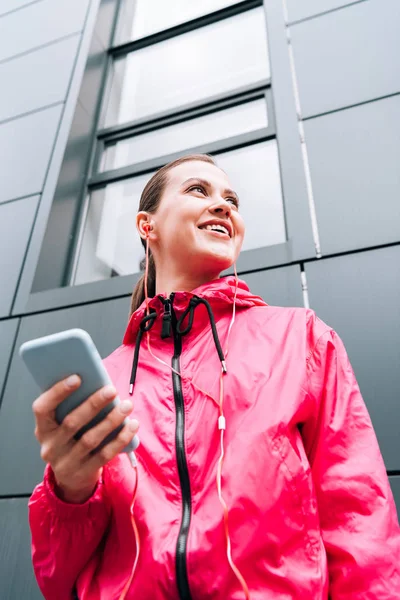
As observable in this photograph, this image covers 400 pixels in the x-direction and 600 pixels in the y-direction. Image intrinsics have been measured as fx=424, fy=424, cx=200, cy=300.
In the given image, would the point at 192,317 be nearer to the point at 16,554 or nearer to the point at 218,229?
the point at 218,229

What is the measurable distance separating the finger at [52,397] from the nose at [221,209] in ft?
3.30

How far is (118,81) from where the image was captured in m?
4.59

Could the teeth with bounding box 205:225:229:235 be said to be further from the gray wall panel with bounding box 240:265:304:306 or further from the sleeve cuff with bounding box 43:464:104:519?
the sleeve cuff with bounding box 43:464:104:519

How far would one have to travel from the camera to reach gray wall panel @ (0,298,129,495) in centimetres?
243

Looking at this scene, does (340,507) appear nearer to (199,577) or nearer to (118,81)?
(199,577)

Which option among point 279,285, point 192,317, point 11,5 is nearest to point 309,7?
point 279,285

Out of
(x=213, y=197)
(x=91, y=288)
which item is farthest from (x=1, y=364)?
(x=213, y=197)

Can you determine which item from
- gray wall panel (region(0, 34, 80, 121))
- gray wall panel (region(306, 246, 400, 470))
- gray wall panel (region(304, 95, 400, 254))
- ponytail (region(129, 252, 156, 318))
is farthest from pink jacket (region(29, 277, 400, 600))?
gray wall panel (region(0, 34, 80, 121))

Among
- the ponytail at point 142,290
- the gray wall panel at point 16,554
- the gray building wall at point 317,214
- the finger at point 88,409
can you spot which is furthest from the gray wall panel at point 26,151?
the finger at point 88,409

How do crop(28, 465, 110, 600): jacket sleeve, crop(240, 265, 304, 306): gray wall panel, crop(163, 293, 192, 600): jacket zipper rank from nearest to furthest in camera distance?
crop(163, 293, 192, 600): jacket zipper → crop(28, 465, 110, 600): jacket sleeve → crop(240, 265, 304, 306): gray wall panel

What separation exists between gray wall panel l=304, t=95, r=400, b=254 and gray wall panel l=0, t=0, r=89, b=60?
3232 millimetres

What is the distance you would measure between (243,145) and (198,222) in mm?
2022

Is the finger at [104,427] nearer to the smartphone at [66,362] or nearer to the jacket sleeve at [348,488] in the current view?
the smartphone at [66,362]

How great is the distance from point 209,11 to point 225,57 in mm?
768
